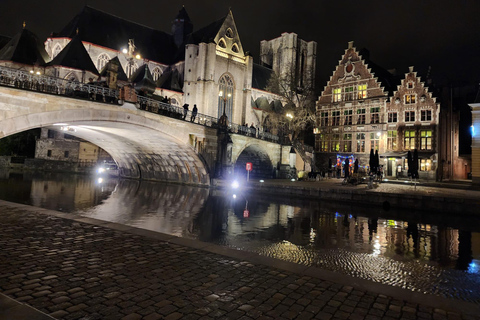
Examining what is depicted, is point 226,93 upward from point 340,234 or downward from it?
upward

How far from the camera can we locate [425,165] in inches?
1378

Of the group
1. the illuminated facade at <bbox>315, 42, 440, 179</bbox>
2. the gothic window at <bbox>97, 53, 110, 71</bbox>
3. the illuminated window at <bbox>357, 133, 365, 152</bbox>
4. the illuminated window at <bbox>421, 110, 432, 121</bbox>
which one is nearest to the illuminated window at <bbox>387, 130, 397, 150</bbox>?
the illuminated facade at <bbox>315, 42, 440, 179</bbox>

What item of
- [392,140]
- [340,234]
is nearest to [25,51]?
[340,234]

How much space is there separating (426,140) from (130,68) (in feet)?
126

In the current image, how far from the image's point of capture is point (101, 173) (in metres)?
40.1

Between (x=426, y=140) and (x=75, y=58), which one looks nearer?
(x=426, y=140)

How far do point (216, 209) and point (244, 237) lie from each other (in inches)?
218

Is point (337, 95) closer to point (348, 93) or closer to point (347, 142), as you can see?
point (348, 93)

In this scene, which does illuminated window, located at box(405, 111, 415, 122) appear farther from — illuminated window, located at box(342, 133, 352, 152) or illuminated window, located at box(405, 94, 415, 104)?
→ illuminated window, located at box(342, 133, 352, 152)

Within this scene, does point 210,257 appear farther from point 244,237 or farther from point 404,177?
point 404,177

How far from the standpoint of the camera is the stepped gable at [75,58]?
35156 millimetres

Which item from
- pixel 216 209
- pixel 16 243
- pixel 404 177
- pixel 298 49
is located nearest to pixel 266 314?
pixel 16 243

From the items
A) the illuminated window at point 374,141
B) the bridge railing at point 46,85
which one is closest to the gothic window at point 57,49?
the bridge railing at point 46,85

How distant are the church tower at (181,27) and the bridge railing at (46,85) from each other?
3776 centimetres
